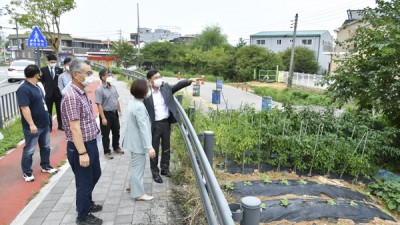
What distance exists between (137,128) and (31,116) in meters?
1.62

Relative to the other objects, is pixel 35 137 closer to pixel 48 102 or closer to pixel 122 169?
pixel 122 169

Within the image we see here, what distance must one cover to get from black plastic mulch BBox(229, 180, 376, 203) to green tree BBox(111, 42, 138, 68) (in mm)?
38086

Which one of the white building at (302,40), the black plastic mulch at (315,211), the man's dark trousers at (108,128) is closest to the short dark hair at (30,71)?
the man's dark trousers at (108,128)

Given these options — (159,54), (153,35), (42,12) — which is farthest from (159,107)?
(153,35)

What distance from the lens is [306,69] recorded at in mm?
33688

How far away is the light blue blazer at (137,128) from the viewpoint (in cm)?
328

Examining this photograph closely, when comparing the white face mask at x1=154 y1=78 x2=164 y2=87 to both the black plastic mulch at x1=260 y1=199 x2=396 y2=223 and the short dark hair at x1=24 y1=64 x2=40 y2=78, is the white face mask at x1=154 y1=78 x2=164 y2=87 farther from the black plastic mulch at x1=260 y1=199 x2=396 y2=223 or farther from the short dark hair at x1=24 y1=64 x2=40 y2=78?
the black plastic mulch at x1=260 y1=199 x2=396 y2=223

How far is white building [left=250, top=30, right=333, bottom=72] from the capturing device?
136 feet

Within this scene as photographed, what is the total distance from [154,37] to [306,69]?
5864 centimetres

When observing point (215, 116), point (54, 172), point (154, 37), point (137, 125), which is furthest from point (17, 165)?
point (154, 37)

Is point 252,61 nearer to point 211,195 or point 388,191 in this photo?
point 388,191

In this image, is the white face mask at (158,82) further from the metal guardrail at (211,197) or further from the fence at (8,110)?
the fence at (8,110)

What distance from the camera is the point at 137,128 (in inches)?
134

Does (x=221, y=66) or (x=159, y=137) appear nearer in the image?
(x=159, y=137)
